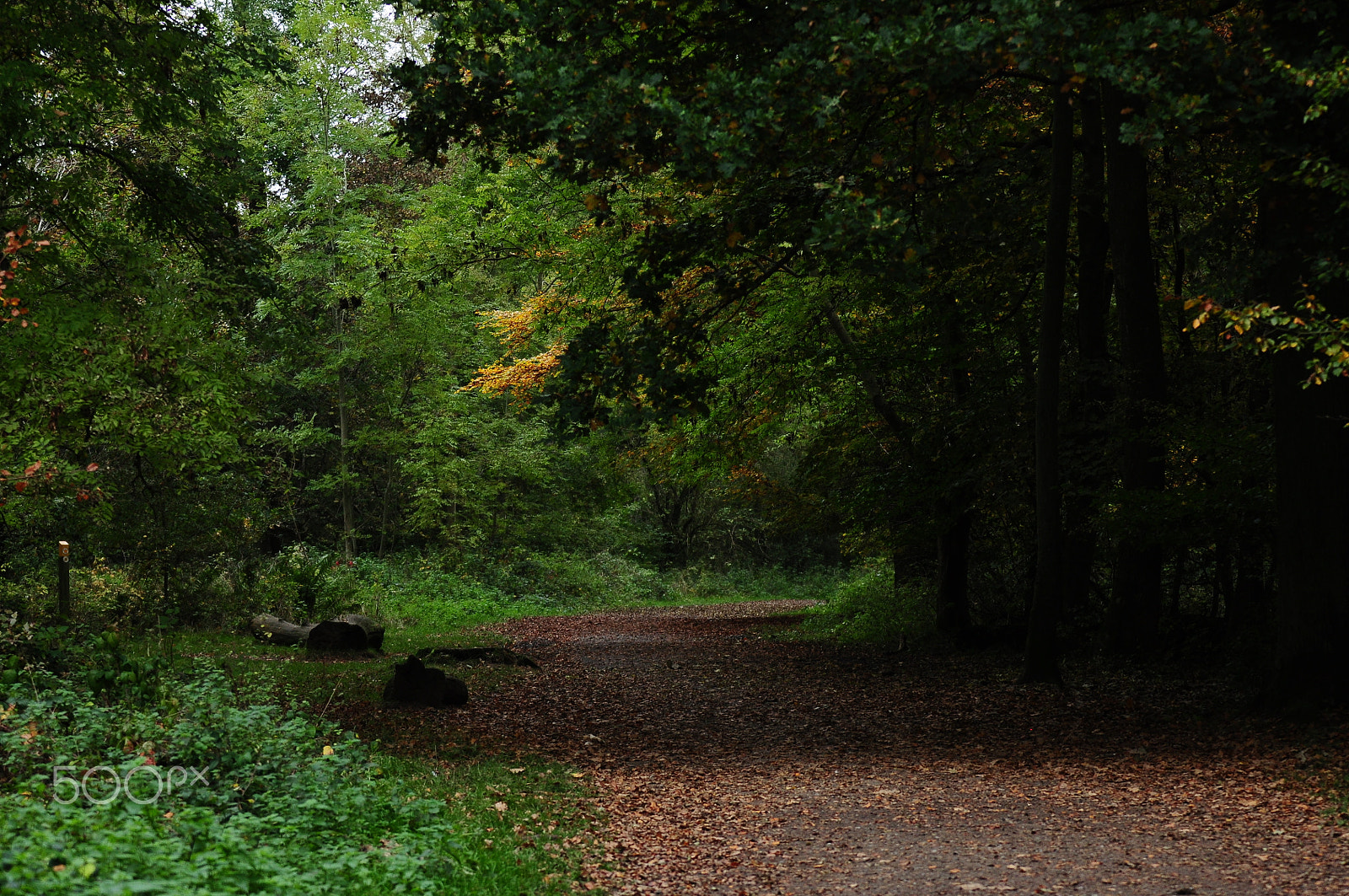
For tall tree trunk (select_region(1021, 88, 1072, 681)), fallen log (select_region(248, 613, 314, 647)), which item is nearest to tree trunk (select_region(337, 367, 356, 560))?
fallen log (select_region(248, 613, 314, 647))

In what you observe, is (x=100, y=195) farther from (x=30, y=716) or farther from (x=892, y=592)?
(x=892, y=592)

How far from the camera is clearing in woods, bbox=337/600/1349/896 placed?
5320 millimetres

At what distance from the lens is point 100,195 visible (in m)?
11.5

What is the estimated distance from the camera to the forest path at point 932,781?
532 centimetres

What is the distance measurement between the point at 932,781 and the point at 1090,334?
693cm

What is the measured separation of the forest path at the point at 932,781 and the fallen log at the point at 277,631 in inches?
148

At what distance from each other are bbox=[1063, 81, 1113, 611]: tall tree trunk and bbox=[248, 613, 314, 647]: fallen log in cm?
1054

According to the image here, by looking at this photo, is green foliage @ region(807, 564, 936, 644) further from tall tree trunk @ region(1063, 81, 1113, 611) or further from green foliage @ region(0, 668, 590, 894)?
green foliage @ region(0, 668, 590, 894)

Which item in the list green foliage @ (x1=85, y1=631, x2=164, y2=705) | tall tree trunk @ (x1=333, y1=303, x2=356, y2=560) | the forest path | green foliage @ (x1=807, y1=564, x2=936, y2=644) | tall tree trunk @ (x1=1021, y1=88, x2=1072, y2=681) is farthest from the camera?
tall tree trunk @ (x1=333, y1=303, x2=356, y2=560)

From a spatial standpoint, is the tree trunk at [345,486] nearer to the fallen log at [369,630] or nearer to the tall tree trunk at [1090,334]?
the fallen log at [369,630]

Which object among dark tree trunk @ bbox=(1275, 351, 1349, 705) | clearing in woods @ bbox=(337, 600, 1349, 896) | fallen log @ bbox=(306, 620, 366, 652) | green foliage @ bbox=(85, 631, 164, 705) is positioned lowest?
clearing in woods @ bbox=(337, 600, 1349, 896)

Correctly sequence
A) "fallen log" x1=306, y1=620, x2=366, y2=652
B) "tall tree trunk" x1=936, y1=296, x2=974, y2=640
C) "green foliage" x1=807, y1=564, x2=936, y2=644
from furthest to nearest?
"green foliage" x1=807, y1=564, x2=936, y2=644, "fallen log" x1=306, y1=620, x2=366, y2=652, "tall tree trunk" x1=936, y1=296, x2=974, y2=640

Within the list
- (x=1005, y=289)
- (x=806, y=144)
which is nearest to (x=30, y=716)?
(x=806, y=144)

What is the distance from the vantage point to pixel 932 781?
24.4ft
